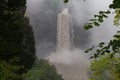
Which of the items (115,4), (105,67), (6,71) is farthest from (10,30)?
(115,4)

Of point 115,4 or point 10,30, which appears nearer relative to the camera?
point 115,4

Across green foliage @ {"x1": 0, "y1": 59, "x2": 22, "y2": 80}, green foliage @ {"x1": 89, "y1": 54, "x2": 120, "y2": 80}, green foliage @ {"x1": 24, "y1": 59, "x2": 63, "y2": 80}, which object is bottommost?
green foliage @ {"x1": 24, "y1": 59, "x2": 63, "y2": 80}

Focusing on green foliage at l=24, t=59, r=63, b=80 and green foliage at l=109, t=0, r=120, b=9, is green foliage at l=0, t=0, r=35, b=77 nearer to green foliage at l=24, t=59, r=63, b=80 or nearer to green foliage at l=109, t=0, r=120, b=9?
green foliage at l=109, t=0, r=120, b=9

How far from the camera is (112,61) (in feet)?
95.0

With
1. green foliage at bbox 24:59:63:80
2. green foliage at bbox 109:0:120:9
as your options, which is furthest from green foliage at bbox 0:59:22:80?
green foliage at bbox 24:59:63:80

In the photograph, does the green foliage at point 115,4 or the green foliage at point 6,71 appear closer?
the green foliage at point 115,4

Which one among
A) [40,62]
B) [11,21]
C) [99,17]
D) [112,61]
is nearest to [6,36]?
[11,21]

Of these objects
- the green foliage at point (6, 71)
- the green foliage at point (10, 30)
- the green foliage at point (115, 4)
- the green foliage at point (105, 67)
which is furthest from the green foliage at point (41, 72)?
the green foliage at point (115, 4)

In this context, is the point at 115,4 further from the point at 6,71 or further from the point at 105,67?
the point at 105,67

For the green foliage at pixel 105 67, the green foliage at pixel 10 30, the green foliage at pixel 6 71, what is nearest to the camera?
the green foliage at pixel 6 71

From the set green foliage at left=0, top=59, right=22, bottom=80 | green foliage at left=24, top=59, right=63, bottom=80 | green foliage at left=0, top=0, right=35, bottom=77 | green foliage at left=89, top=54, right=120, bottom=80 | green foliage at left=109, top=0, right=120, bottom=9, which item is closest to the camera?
green foliage at left=109, top=0, right=120, bottom=9

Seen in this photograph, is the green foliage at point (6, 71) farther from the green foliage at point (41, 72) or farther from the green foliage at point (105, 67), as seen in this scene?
the green foliage at point (41, 72)

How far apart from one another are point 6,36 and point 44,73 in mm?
56909

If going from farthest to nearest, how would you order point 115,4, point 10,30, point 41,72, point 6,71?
point 41,72, point 10,30, point 6,71, point 115,4
